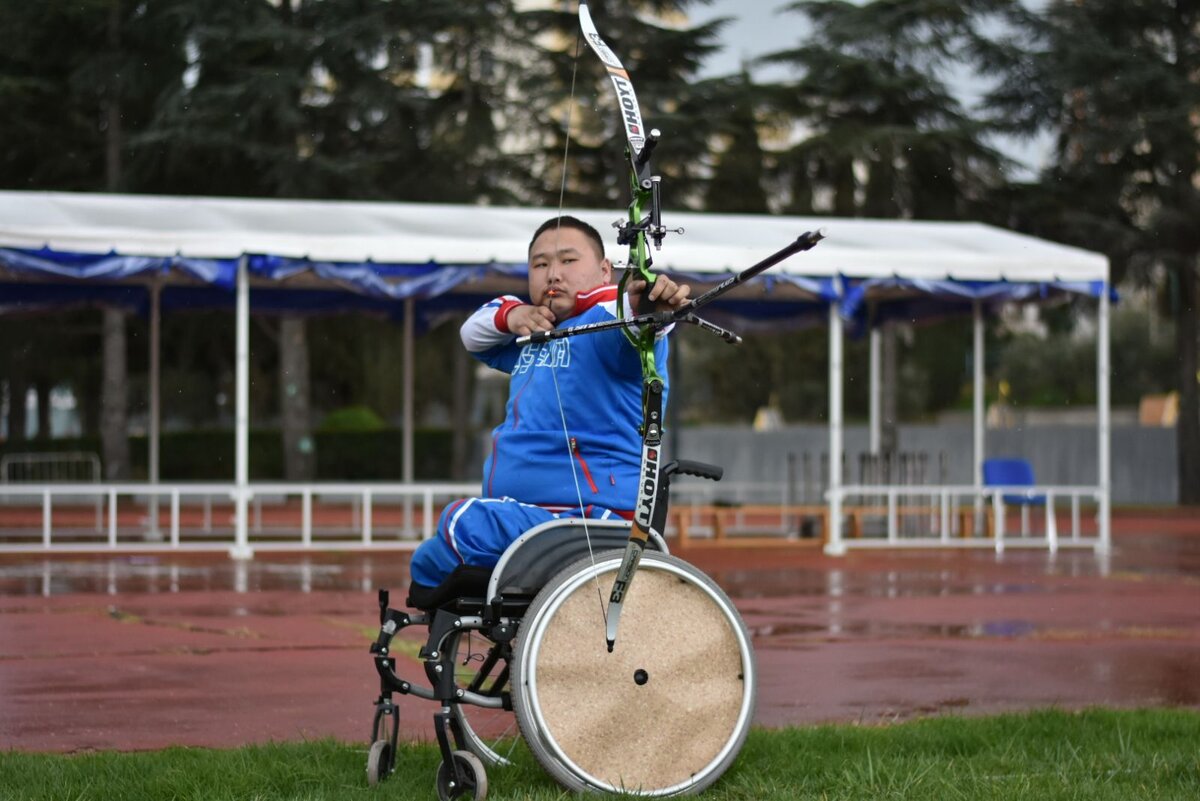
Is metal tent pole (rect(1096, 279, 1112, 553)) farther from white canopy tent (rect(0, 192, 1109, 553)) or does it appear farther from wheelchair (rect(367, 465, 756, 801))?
wheelchair (rect(367, 465, 756, 801))

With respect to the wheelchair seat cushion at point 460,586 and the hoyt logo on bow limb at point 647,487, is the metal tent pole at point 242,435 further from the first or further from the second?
the hoyt logo on bow limb at point 647,487

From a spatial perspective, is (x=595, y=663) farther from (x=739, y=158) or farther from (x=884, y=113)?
(x=884, y=113)

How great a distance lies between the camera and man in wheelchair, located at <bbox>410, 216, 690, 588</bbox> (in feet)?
14.9

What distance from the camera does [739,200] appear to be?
34906mm

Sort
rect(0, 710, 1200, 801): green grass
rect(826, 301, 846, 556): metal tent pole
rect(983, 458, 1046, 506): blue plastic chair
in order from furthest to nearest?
rect(983, 458, 1046, 506): blue plastic chair
rect(826, 301, 846, 556): metal tent pole
rect(0, 710, 1200, 801): green grass

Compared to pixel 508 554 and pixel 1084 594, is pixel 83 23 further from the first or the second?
pixel 508 554

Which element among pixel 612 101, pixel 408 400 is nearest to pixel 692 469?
pixel 408 400

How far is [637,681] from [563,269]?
1.14 meters

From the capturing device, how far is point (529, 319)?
4.63m

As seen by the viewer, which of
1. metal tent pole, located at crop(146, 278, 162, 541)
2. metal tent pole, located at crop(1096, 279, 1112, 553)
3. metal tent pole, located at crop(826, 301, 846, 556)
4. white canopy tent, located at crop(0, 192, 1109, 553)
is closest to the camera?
white canopy tent, located at crop(0, 192, 1109, 553)

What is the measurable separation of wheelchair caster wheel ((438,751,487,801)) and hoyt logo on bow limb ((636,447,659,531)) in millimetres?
752

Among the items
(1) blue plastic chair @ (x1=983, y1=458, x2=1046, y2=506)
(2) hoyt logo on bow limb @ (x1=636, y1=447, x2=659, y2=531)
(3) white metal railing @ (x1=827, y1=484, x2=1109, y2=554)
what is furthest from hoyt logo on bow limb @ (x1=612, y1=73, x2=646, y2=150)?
(1) blue plastic chair @ (x1=983, y1=458, x2=1046, y2=506)

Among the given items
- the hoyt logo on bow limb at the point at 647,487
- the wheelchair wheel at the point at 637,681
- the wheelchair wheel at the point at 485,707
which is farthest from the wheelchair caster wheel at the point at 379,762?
the hoyt logo on bow limb at the point at 647,487

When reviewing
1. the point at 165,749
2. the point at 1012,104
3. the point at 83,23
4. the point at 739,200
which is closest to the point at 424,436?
the point at 739,200
